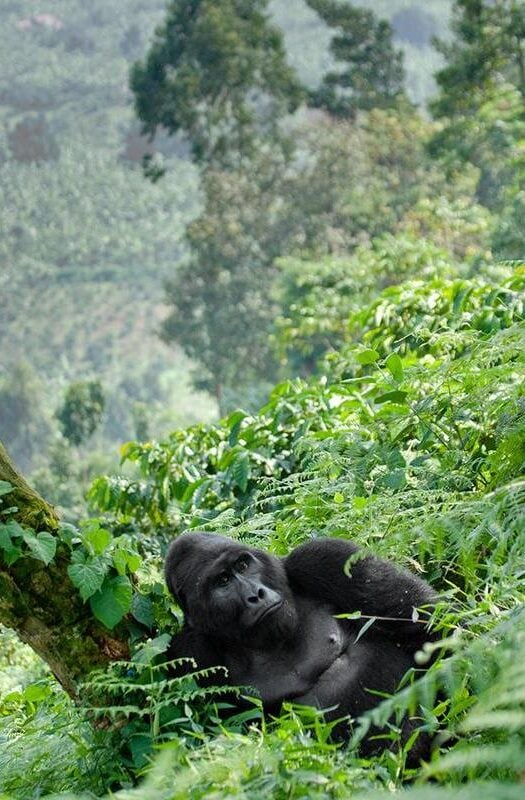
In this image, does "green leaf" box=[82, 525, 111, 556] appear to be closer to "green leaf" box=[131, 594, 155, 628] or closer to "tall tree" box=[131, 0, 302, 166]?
"green leaf" box=[131, 594, 155, 628]

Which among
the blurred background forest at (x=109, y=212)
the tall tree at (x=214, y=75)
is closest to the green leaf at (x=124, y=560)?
the blurred background forest at (x=109, y=212)

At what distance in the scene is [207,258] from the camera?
25375mm

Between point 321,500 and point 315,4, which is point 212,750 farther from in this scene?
point 315,4

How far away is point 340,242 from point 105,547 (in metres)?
21.7

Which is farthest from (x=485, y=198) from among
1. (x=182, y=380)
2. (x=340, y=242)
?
(x=182, y=380)

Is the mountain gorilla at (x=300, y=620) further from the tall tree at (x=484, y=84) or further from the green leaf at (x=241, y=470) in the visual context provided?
the tall tree at (x=484, y=84)

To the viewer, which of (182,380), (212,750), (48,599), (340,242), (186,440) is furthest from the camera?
(182,380)

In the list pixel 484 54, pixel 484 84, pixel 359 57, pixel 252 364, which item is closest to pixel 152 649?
pixel 484 54

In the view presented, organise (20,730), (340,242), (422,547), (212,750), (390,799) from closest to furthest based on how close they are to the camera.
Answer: (390,799) → (212,750) → (422,547) → (20,730) → (340,242)

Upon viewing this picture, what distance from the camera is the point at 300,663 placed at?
289 centimetres

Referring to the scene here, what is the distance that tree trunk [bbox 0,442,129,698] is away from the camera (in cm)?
271

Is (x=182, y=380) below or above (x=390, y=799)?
below

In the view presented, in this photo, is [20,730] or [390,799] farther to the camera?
[20,730]

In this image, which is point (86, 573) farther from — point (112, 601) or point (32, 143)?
point (32, 143)
